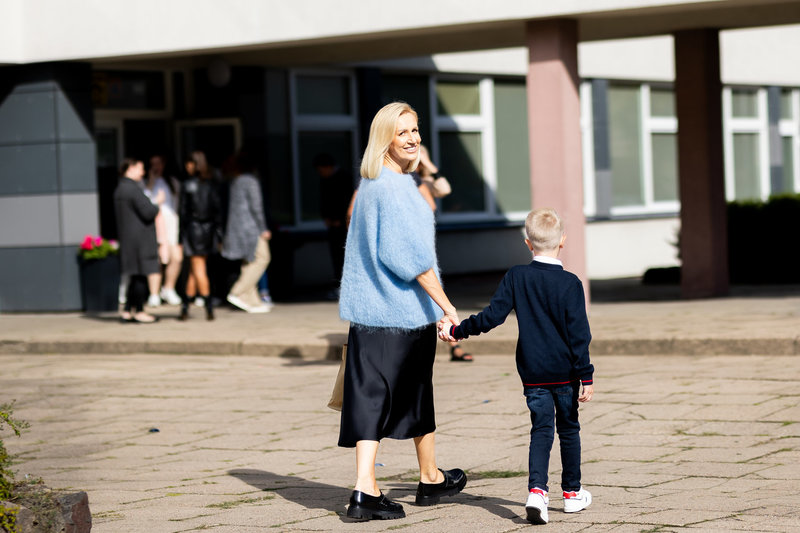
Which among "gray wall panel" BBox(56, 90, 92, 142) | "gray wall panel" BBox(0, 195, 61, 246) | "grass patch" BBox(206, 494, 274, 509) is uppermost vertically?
"gray wall panel" BBox(56, 90, 92, 142)

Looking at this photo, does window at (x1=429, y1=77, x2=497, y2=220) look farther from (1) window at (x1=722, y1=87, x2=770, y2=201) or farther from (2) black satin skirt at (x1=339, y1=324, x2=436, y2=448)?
(2) black satin skirt at (x1=339, y1=324, x2=436, y2=448)

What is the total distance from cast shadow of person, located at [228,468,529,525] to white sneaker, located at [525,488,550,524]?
0.12 metres

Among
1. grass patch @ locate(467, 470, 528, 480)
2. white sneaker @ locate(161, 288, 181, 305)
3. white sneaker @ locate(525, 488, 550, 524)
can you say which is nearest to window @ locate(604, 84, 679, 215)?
Result: white sneaker @ locate(161, 288, 181, 305)

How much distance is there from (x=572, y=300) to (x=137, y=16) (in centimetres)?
1140

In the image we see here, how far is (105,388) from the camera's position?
1116cm

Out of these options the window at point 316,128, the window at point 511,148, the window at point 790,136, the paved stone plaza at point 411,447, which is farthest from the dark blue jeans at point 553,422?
the window at point 790,136

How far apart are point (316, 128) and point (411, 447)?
42.2 feet

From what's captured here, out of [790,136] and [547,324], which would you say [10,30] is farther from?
[790,136]

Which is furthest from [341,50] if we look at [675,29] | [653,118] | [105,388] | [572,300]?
[572,300]

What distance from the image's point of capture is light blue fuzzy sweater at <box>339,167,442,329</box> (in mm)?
6008

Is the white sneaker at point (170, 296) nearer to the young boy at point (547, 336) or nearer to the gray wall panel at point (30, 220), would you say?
the gray wall panel at point (30, 220)

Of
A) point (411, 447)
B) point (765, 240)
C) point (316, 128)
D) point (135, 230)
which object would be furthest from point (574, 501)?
point (316, 128)

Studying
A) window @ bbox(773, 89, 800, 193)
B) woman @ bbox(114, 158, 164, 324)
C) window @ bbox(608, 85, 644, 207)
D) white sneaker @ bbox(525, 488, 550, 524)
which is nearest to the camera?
white sneaker @ bbox(525, 488, 550, 524)

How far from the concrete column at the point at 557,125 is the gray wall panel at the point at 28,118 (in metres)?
6.45
